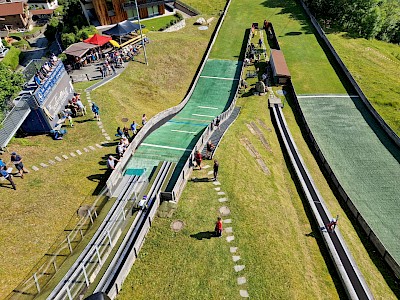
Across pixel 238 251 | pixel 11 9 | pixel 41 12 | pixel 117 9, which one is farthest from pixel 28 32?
pixel 238 251

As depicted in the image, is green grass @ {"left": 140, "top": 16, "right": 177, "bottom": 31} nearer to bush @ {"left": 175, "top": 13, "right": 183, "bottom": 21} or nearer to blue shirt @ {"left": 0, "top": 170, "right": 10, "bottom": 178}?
bush @ {"left": 175, "top": 13, "right": 183, "bottom": 21}

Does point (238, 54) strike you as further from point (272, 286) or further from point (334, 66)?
point (272, 286)

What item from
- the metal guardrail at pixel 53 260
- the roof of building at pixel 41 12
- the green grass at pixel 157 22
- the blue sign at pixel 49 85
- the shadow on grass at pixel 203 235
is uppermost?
the blue sign at pixel 49 85

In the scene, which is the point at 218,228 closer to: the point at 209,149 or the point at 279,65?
the point at 209,149

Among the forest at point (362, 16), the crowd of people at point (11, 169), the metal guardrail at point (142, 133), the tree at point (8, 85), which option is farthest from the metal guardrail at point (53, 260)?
the forest at point (362, 16)

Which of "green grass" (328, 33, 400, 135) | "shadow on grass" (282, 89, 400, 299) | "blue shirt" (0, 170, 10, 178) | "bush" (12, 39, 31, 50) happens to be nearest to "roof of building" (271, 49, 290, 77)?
"green grass" (328, 33, 400, 135)

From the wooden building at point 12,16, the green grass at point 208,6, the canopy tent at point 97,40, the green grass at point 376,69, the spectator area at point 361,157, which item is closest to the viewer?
the spectator area at point 361,157

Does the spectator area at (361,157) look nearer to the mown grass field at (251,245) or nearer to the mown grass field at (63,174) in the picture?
the mown grass field at (251,245)
